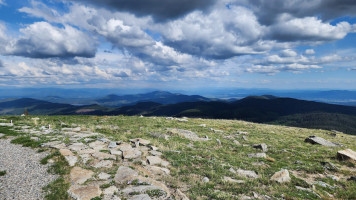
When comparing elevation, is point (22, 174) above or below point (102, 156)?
below

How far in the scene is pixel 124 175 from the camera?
Answer: 35.4 ft

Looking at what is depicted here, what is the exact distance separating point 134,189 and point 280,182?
9570mm

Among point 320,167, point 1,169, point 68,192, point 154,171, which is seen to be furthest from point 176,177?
point 320,167

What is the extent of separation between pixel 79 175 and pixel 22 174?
3577mm

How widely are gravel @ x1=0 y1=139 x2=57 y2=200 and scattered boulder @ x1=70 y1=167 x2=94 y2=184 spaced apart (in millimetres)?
999

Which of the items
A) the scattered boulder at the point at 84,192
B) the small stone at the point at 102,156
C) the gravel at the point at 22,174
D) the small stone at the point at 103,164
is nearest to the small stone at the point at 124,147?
the small stone at the point at 102,156

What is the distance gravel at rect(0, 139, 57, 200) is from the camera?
28.5 feet

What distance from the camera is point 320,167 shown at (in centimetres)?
1487

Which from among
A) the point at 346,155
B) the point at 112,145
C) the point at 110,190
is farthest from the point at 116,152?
the point at 346,155

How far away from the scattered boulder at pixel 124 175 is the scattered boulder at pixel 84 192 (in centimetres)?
146

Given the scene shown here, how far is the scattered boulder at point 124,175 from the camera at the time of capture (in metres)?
10.3

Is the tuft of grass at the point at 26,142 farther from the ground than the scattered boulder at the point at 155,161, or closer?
farther from the ground

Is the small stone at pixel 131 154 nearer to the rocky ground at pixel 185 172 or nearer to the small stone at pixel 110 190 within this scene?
the rocky ground at pixel 185 172

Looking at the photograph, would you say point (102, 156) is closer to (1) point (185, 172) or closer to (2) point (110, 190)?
(2) point (110, 190)
